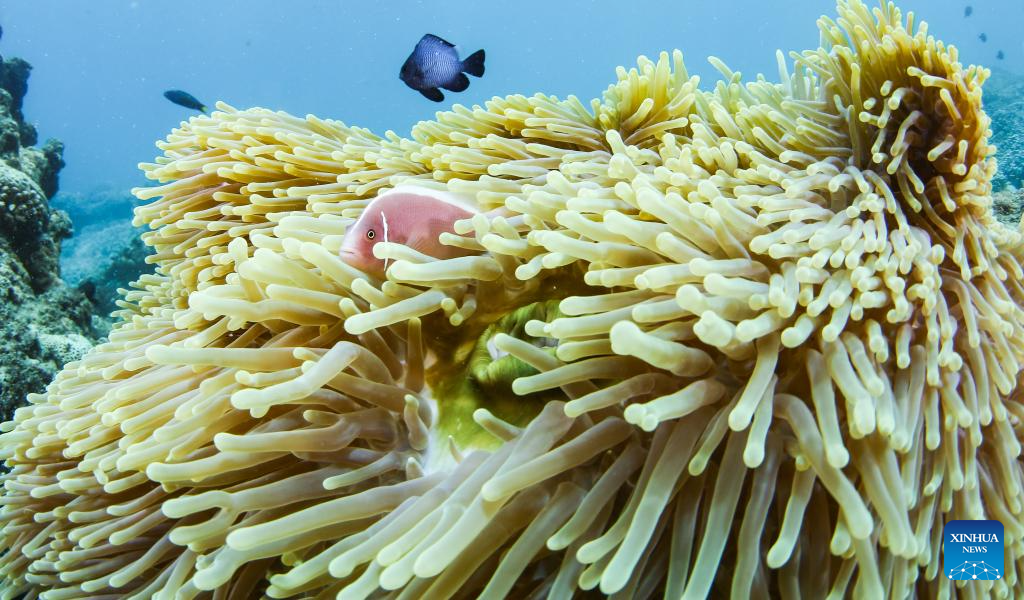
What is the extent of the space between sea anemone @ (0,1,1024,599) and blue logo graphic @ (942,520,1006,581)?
0.9 inches

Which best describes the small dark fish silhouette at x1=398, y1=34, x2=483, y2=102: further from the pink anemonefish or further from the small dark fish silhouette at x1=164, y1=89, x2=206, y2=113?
the small dark fish silhouette at x1=164, y1=89, x2=206, y2=113

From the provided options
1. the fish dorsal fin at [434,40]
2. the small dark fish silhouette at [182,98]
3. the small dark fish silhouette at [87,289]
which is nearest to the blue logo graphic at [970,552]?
the fish dorsal fin at [434,40]

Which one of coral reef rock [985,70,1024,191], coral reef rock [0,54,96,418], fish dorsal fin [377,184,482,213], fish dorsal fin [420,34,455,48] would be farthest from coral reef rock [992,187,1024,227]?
coral reef rock [0,54,96,418]

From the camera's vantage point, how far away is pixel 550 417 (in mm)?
1134

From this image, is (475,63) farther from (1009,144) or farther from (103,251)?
(103,251)

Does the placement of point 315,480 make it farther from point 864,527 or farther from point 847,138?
point 847,138

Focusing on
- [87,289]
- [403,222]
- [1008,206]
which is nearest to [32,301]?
[87,289]

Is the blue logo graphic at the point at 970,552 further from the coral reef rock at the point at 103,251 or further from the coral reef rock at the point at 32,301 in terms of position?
the coral reef rock at the point at 103,251

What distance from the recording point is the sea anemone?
1.01 m

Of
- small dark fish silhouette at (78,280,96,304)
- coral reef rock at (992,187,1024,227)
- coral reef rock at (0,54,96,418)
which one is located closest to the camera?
coral reef rock at (992,187,1024,227)

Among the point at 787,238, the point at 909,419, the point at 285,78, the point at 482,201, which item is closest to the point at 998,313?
the point at 909,419

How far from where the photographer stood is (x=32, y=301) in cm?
429

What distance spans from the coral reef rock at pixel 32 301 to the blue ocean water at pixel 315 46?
2504 inches

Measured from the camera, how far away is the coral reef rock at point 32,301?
3.55m
